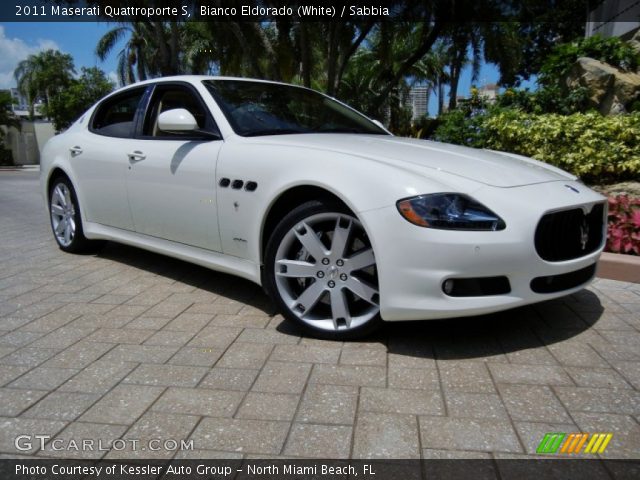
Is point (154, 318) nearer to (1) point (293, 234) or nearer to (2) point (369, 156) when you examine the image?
(1) point (293, 234)

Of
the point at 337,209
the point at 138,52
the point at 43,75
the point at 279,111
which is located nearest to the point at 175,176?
the point at 279,111

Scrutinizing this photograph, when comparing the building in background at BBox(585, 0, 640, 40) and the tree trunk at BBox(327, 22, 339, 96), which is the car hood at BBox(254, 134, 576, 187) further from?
the tree trunk at BBox(327, 22, 339, 96)

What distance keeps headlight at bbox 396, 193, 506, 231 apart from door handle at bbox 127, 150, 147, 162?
2163 mm

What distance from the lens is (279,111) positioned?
3598mm

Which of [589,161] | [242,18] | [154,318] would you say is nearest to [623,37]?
[589,161]

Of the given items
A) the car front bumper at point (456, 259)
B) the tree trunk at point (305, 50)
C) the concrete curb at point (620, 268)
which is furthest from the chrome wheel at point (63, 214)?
the tree trunk at point (305, 50)

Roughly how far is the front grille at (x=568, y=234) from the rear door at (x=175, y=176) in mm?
1889

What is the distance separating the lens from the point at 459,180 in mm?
2559

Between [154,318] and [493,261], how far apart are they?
82.4 inches

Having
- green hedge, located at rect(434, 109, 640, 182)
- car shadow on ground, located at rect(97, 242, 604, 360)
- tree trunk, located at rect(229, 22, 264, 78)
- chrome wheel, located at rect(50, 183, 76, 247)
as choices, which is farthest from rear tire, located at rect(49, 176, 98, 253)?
tree trunk, located at rect(229, 22, 264, 78)

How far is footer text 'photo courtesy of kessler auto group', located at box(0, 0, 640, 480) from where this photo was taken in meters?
1.96

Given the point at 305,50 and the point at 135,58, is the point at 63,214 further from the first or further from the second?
the point at 135,58

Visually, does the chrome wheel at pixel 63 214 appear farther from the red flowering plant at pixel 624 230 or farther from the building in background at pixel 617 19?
the building in background at pixel 617 19

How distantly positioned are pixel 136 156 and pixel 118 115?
788mm
